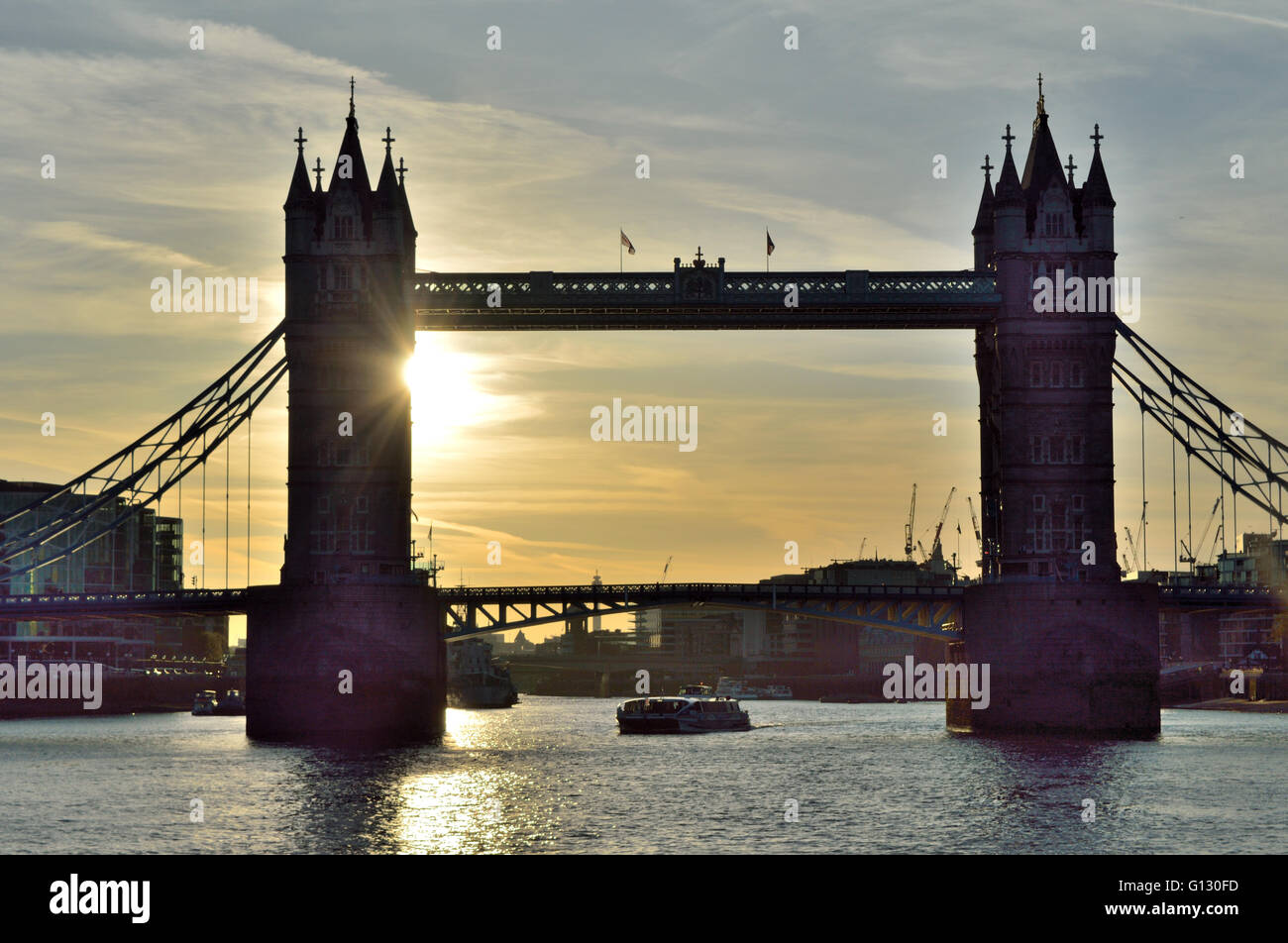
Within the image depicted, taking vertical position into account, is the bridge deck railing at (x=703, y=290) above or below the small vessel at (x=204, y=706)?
above

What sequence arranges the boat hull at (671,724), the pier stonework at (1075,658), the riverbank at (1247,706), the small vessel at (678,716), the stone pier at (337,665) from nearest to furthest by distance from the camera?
the stone pier at (337,665) → the pier stonework at (1075,658) → the boat hull at (671,724) → the small vessel at (678,716) → the riverbank at (1247,706)

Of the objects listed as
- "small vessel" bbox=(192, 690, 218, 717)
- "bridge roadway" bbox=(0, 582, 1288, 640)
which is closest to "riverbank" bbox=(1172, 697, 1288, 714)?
"bridge roadway" bbox=(0, 582, 1288, 640)

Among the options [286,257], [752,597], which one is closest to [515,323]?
[286,257]

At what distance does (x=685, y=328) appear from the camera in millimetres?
109750

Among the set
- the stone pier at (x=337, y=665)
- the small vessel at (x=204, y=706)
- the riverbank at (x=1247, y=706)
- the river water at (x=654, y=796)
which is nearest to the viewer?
the river water at (x=654, y=796)

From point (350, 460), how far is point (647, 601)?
26955 millimetres

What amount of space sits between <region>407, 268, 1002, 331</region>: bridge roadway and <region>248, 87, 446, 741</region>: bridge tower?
3.81m

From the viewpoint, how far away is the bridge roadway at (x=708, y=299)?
107125 millimetres

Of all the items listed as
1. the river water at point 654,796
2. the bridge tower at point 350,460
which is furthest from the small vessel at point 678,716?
the bridge tower at point 350,460

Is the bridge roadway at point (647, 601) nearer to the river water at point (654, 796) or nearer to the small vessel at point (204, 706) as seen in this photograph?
the river water at point (654, 796)

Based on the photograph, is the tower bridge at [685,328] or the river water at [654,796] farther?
the tower bridge at [685,328]

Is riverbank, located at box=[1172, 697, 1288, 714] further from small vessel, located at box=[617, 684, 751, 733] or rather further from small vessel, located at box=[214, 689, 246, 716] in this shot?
small vessel, located at box=[214, 689, 246, 716]

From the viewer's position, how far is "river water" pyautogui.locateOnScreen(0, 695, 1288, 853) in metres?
59.8

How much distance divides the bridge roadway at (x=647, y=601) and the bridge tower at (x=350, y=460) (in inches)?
319
